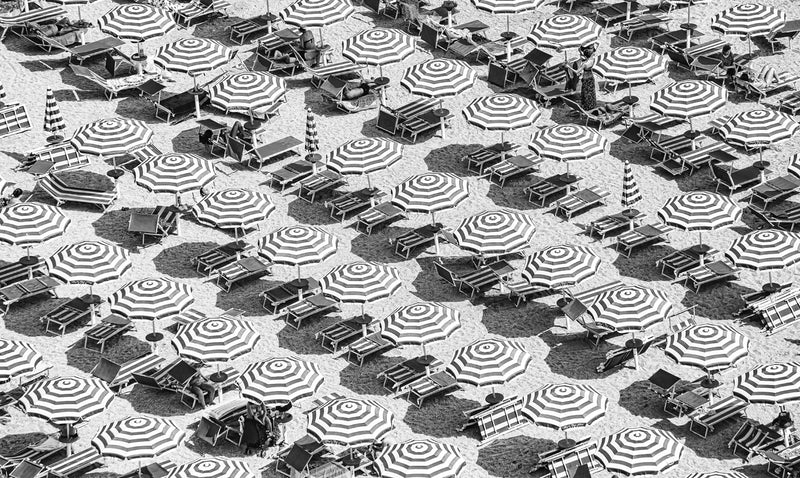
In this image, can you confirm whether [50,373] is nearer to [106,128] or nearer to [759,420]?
[106,128]

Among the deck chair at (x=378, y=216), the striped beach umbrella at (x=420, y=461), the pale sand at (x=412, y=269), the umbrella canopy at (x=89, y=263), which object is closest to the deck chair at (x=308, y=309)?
the pale sand at (x=412, y=269)

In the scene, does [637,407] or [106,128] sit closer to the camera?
[637,407]

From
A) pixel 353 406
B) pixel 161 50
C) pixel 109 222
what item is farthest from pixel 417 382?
pixel 161 50

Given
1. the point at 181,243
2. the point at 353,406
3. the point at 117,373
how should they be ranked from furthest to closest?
the point at 181,243 → the point at 117,373 → the point at 353,406

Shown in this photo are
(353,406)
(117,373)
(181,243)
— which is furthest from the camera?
(181,243)

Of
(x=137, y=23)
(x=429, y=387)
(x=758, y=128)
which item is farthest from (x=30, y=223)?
(x=758, y=128)

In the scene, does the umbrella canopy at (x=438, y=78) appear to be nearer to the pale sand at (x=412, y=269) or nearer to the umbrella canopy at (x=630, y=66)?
the pale sand at (x=412, y=269)
